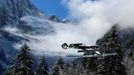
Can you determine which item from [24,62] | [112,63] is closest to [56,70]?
[24,62]

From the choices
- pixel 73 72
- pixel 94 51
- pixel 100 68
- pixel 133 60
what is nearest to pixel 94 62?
pixel 73 72

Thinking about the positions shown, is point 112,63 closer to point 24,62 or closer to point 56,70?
point 24,62

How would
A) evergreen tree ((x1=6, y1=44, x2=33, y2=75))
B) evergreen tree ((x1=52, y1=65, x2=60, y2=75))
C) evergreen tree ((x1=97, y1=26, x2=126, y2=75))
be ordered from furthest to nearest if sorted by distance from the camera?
1. evergreen tree ((x1=52, y1=65, x2=60, y2=75))
2. evergreen tree ((x1=6, y1=44, x2=33, y2=75))
3. evergreen tree ((x1=97, y1=26, x2=126, y2=75))

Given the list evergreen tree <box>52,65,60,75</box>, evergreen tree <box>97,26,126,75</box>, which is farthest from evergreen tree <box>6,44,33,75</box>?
evergreen tree <box>52,65,60,75</box>

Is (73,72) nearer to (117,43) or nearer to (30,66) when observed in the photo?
(30,66)

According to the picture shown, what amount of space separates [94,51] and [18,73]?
26.7 m

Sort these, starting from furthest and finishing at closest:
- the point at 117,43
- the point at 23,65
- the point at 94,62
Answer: the point at 94,62
the point at 23,65
the point at 117,43

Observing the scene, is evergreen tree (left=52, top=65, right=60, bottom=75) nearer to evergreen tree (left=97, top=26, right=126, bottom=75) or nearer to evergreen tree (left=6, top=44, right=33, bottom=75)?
evergreen tree (left=6, top=44, right=33, bottom=75)

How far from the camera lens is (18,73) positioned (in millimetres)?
64062

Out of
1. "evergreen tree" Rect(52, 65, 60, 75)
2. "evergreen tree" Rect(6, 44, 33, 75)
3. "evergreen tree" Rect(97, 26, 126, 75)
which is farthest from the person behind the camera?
"evergreen tree" Rect(52, 65, 60, 75)

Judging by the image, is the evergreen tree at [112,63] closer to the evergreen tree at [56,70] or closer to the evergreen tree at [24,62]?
the evergreen tree at [24,62]

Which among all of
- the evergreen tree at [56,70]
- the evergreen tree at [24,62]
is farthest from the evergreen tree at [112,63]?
the evergreen tree at [56,70]

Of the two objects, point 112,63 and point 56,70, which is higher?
point 56,70

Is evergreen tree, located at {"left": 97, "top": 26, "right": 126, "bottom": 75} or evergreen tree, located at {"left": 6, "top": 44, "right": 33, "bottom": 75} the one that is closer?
evergreen tree, located at {"left": 97, "top": 26, "right": 126, "bottom": 75}
